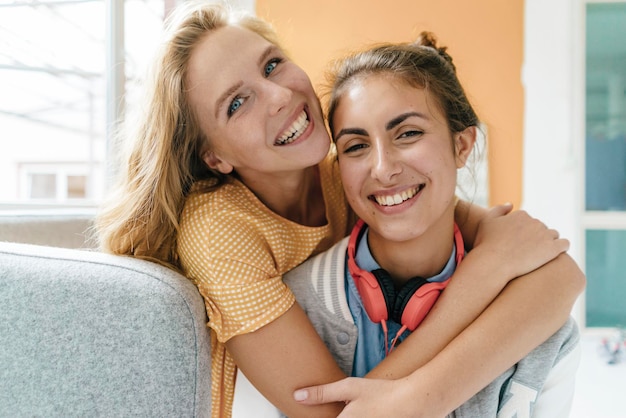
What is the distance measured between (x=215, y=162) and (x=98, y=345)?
0.54 meters

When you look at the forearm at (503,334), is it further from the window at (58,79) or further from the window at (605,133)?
the window at (605,133)

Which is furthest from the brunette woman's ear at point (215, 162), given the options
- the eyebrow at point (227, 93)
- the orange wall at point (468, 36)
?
the orange wall at point (468, 36)

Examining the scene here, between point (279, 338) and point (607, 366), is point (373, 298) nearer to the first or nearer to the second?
point (279, 338)

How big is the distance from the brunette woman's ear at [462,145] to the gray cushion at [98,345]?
602 mm

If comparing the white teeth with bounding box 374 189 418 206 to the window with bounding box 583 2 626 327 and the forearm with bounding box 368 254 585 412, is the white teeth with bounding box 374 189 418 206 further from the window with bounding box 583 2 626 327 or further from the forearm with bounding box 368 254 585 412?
the window with bounding box 583 2 626 327

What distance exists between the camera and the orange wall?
3152mm

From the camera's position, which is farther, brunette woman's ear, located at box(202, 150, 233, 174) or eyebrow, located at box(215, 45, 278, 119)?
brunette woman's ear, located at box(202, 150, 233, 174)

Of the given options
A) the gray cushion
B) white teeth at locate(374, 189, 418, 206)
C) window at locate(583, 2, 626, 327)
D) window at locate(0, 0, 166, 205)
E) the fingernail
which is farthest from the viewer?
window at locate(583, 2, 626, 327)

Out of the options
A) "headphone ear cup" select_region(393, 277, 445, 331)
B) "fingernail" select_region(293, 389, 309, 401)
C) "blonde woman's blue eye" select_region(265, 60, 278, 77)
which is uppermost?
"blonde woman's blue eye" select_region(265, 60, 278, 77)

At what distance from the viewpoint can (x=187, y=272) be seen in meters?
0.97

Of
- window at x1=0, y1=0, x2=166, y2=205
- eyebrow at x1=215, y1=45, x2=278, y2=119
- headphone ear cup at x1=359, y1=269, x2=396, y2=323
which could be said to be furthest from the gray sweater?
window at x1=0, y1=0, x2=166, y2=205

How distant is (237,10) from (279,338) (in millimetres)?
784

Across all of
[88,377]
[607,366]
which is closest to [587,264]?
[607,366]

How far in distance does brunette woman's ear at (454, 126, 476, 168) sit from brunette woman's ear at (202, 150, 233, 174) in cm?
48
